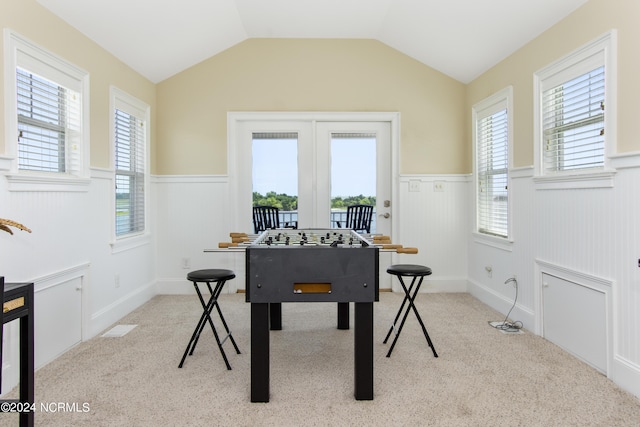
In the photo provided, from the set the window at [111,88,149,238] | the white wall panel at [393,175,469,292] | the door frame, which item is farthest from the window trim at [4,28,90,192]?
the white wall panel at [393,175,469,292]

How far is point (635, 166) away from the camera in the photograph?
2420 mm

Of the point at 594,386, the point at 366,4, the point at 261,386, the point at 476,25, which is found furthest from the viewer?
the point at 366,4

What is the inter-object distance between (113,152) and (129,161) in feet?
1.59

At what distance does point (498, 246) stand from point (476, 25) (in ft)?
6.88

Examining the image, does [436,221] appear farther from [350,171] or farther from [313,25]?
[313,25]

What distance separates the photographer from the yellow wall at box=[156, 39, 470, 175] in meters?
4.95

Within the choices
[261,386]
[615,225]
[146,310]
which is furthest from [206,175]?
[615,225]

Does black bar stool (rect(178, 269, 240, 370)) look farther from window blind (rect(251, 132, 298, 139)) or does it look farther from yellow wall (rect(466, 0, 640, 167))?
yellow wall (rect(466, 0, 640, 167))

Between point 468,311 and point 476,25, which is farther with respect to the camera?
point 468,311

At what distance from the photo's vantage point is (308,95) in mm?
4996

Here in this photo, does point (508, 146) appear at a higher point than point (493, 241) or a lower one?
higher

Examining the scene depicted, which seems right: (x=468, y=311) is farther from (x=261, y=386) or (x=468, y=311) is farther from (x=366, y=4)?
(x=366, y=4)

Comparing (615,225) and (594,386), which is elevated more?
(615,225)

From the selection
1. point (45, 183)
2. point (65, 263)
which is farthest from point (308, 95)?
point (65, 263)
